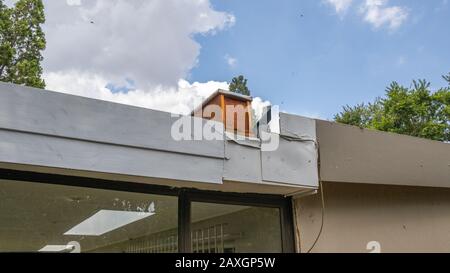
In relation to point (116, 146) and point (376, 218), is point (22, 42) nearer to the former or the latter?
point (116, 146)

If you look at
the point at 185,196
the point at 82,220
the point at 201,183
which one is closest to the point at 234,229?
the point at 185,196

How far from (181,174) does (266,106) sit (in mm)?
945

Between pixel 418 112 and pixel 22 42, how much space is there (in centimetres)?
1564

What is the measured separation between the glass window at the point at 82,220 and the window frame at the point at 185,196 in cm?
4

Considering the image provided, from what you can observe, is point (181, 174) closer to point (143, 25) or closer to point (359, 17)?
point (143, 25)

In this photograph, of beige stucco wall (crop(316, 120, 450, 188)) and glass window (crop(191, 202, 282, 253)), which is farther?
beige stucco wall (crop(316, 120, 450, 188))

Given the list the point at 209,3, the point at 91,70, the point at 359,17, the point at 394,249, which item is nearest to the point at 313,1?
the point at 209,3

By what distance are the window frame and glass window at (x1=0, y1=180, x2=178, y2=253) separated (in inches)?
1.6

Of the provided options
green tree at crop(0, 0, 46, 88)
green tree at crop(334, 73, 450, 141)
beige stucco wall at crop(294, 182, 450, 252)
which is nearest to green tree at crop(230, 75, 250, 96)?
green tree at crop(334, 73, 450, 141)

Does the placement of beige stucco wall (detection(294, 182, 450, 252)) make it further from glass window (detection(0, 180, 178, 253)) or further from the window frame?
glass window (detection(0, 180, 178, 253))

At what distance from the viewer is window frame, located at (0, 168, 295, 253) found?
2611mm

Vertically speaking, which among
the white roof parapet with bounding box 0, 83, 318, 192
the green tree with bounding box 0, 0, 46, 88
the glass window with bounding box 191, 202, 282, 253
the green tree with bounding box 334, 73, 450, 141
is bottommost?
the glass window with bounding box 191, 202, 282, 253

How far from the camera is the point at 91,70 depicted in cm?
1226

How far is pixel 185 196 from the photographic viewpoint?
3.09 meters
